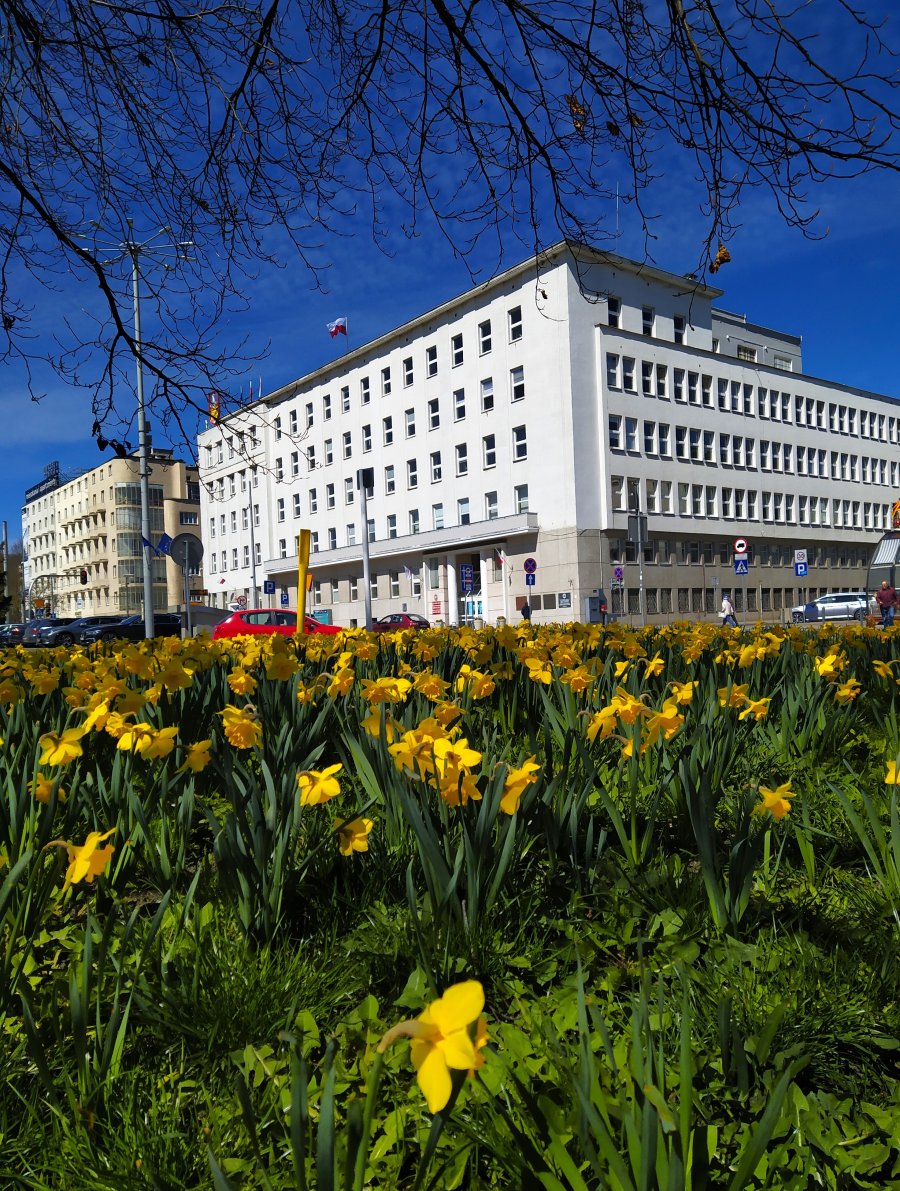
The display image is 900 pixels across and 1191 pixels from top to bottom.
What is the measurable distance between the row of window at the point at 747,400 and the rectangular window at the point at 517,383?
3.92 meters

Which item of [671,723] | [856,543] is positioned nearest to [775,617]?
[856,543]

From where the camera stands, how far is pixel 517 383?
3772 centimetres

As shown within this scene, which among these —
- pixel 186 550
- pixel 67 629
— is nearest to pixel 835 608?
pixel 186 550

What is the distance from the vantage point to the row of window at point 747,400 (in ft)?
124

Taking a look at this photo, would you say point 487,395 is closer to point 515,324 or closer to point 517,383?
point 517,383

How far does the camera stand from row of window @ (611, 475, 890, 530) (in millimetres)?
37466

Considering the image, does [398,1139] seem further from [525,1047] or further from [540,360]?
[540,360]

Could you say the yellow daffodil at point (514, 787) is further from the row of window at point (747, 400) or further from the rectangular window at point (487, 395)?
the rectangular window at point (487, 395)

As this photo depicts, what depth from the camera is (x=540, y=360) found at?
3631cm

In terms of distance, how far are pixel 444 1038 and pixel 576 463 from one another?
116 feet

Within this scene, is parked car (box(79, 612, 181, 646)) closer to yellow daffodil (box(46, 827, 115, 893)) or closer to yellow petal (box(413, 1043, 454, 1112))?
yellow daffodil (box(46, 827, 115, 893))

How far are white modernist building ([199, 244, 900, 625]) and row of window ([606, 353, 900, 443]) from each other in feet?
0.38

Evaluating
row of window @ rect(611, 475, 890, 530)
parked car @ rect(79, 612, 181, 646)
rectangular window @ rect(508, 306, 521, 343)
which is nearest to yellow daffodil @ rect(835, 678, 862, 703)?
parked car @ rect(79, 612, 181, 646)

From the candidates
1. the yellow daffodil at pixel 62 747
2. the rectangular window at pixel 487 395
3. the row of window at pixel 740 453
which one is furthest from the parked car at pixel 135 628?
the yellow daffodil at pixel 62 747
